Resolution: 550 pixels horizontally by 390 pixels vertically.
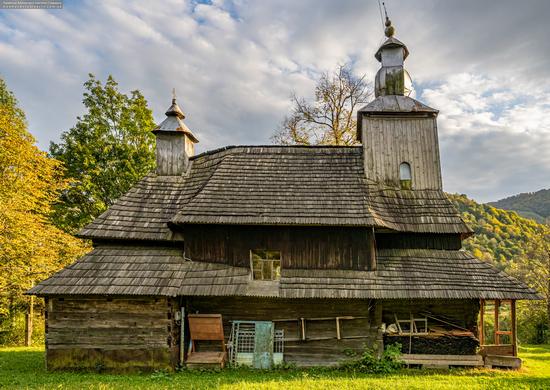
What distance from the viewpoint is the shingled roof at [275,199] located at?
1175 centimetres

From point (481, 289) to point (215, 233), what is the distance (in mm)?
8255

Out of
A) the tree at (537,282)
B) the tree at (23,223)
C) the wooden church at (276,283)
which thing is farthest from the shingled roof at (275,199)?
the tree at (537,282)

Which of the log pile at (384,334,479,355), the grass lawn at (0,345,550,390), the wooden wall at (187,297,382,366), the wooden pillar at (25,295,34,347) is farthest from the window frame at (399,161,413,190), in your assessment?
the wooden pillar at (25,295,34,347)

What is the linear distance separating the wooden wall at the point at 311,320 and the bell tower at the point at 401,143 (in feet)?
16.6

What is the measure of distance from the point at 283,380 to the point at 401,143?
9.55m

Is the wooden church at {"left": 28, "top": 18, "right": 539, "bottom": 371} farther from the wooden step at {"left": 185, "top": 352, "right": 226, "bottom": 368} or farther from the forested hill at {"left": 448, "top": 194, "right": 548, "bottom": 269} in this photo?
the forested hill at {"left": 448, "top": 194, "right": 548, "bottom": 269}

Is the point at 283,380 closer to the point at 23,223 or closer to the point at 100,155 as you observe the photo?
the point at 23,223

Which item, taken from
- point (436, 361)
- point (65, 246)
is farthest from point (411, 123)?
point (65, 246)

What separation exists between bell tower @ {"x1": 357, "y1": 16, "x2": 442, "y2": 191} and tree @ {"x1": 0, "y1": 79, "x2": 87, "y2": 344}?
561 inches

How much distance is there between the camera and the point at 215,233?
12195 mm

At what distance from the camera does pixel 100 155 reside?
2161cm

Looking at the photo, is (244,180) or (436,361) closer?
(436,361)

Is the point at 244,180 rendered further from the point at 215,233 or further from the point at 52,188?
the point at 52,188

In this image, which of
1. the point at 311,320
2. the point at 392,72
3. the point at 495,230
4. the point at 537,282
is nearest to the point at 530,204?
the point at 495,230
